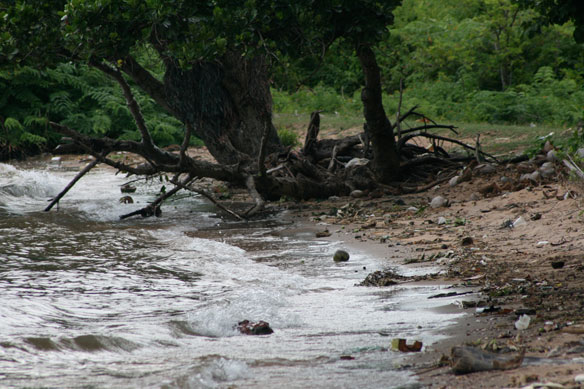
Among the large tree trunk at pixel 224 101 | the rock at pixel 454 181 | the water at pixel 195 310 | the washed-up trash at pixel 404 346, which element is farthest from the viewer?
the large tree trunk at pixel 224 101

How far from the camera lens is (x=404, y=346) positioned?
9.59ft

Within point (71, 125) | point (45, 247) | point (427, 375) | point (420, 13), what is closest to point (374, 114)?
point (45, 247)

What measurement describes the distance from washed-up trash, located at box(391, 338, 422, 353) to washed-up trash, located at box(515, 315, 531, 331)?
18.8 inches

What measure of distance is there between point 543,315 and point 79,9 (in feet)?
12.7

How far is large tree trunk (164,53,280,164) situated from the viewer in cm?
952

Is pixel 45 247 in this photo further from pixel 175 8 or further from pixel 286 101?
pixel 286 101

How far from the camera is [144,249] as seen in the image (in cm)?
644

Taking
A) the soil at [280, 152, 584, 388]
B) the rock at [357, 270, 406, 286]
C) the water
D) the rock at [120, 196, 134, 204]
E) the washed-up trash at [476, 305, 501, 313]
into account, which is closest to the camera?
the soil at [280, 152, 584, 388]

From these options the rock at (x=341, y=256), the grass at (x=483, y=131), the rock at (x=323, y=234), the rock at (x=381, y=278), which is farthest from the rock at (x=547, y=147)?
the rock at (x=381, y=278)

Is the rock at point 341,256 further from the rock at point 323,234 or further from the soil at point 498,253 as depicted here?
the rock at point 323,234

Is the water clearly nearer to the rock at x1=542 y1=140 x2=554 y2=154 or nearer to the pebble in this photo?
the pebble

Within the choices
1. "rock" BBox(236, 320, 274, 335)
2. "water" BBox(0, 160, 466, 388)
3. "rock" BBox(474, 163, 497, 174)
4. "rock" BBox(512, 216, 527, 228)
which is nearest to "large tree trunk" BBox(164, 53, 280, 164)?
"water" BBox(0, 160, 466, 388)

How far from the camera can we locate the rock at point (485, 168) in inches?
335

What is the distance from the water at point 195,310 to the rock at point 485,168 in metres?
2.85
